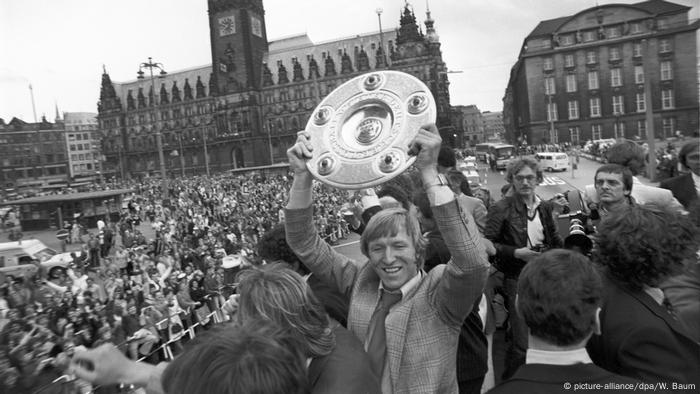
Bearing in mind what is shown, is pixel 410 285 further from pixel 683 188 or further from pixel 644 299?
pixel 683 188

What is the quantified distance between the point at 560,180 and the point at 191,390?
93.3ft

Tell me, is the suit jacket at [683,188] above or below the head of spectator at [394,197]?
below

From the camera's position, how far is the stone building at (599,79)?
3984 cm

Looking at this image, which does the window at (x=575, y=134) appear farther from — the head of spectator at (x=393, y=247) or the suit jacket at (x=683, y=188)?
the head of spectator at (x=393, y=247)

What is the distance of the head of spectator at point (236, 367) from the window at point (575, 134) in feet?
198

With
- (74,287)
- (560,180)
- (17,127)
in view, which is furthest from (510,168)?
(17,127)

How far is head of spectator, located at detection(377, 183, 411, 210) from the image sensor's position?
3.98 meters

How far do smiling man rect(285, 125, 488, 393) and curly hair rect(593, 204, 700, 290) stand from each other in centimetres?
53

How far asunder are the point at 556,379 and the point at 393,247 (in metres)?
0.93

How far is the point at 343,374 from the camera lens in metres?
1.69

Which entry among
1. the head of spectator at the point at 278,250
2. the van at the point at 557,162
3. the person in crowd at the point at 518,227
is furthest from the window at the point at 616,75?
the head of spectator at the point at 278,250

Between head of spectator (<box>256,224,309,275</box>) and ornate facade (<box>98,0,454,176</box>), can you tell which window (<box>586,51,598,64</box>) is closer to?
ornate facade (<box>98,0,454,176</box>)

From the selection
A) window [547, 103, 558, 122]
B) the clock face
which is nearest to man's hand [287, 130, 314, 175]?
window [547, 103, 558, 122]

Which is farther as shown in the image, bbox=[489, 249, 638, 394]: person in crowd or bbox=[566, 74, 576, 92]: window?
bbox=[566, 74, 576, 92]: window
